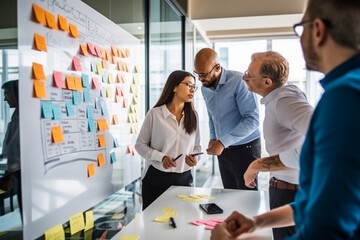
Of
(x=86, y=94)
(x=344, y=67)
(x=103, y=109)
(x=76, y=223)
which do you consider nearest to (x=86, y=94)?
(x=86, y=94)

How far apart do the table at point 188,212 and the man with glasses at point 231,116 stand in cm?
57

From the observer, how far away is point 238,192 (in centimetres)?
188

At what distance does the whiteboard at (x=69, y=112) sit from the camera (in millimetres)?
1229

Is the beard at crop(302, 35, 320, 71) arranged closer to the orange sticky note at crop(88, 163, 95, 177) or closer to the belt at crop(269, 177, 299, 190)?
the belt at crop(269, 177, 299, 190)

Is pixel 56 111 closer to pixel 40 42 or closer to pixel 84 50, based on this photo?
pixel 40 42

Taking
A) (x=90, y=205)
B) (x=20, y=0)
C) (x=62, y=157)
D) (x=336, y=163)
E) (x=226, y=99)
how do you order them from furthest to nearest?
(x=226, y=99), (x=90, y=205), (x=62, y=157), (x=20, y=0), (x=336, y=163)

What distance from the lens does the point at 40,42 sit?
1285 mm

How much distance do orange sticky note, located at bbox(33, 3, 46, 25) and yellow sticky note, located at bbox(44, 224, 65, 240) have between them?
2.79 feet

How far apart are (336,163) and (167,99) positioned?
1.77 m

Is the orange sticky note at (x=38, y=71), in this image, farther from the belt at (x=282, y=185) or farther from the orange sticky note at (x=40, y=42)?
the belt at (x=282, y=185)

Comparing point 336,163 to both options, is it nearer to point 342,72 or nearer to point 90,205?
point 342,72

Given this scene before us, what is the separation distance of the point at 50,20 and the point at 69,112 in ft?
1.32

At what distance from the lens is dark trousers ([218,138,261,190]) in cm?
249

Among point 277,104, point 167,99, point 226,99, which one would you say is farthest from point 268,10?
point 277,104
